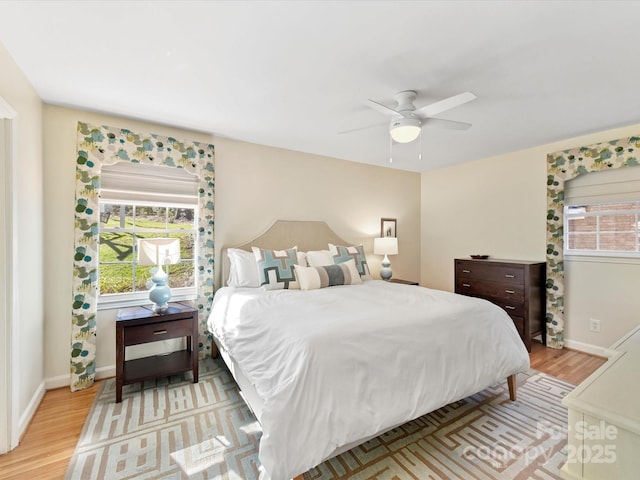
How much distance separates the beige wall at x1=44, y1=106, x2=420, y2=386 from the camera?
248cm

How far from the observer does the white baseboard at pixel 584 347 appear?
3153mm

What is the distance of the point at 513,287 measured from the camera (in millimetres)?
3439

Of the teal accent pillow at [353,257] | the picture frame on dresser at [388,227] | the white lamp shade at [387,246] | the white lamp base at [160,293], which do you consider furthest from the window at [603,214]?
the white lamp base at [160,293]

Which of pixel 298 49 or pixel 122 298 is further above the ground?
pixel 298 49

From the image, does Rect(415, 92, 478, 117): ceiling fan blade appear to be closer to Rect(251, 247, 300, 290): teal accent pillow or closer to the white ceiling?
the white ceiling

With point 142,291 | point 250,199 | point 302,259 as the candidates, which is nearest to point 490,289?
point 302,259

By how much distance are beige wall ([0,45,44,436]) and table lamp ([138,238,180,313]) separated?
2.26 ft

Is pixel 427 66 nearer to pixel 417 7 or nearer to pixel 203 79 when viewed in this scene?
pixel 417 7

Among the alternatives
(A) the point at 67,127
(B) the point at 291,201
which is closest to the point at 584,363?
(B) the point at 291,201

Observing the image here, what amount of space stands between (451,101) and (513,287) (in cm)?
254

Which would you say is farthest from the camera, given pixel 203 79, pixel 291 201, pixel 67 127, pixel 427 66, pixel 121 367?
pixel 291 201

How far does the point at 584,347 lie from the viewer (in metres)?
3.26

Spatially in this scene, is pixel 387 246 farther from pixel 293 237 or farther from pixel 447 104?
pixel 447 104

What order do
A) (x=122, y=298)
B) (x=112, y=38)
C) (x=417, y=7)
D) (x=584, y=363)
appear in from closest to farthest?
(x=417, y=7)
(x=112, y=38)
(x=122, y=298)
(x=584, y=363)
